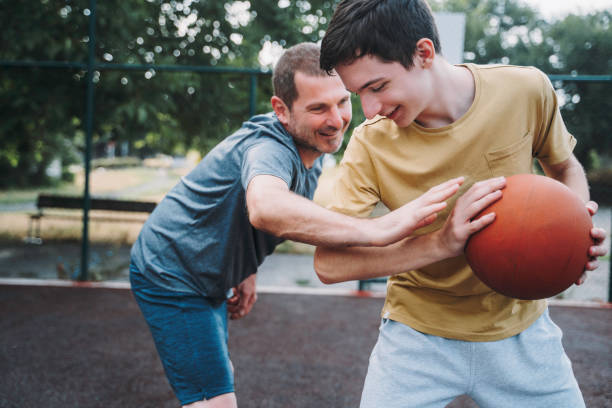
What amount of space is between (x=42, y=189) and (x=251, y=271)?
17020 millimetres

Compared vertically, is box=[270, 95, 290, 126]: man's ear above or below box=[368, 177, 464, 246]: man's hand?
above

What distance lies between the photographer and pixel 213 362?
216 centimetres

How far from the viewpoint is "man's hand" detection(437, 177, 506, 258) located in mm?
1521

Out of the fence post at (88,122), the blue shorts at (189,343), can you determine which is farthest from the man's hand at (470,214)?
the fence post at (88,122)

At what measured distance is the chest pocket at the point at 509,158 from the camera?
1689 millimetres

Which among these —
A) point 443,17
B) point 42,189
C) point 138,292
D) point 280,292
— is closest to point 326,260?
point 138,292

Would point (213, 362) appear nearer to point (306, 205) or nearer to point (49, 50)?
point (306, 205)

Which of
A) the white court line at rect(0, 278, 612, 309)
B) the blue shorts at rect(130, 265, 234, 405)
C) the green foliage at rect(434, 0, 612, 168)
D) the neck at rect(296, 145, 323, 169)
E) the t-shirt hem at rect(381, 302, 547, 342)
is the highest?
the green foliage at rect(434, 0, 612, 168)

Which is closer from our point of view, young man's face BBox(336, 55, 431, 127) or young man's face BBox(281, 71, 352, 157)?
young man's face BBox(336, 55, 431, 127)

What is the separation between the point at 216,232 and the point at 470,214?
1060mm

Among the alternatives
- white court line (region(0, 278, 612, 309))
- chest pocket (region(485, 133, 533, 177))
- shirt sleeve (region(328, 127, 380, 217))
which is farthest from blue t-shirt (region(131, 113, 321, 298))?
white court line (region(0, 278, 612, 309))

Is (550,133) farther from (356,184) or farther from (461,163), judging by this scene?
(356,184)

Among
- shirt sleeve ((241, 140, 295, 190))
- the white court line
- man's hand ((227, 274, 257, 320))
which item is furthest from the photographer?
the white court line

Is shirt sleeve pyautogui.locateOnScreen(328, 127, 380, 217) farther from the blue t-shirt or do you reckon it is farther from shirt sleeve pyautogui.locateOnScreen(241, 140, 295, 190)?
the blue t-shirt
